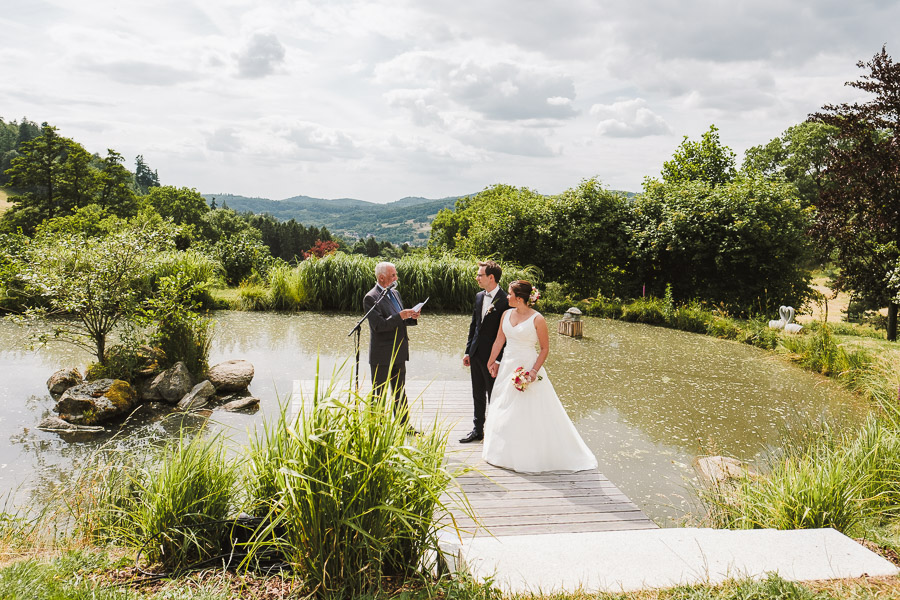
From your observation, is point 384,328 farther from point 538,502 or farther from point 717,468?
point 717,468

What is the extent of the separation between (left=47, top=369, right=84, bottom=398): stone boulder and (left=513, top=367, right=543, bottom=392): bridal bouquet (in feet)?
19.2

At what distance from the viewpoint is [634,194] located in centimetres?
1752

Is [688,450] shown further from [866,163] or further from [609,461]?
[866,163]

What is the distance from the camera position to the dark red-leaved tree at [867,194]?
10344 millimetres

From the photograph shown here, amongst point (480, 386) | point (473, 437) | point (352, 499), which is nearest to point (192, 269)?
point (480, 386)

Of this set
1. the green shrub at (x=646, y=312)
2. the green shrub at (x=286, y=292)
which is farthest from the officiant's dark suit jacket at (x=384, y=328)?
the green shrub at (x=646, y=312)

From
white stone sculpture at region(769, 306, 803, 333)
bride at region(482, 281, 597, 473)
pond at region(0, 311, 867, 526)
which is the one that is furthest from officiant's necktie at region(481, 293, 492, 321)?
white stone sculpture at region(769, 306, 803, 333)

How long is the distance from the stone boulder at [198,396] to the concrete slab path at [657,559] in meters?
4.94

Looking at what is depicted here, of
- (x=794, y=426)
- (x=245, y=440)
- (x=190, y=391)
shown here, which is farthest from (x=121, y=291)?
(x=794, y=426)

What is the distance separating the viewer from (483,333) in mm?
5598

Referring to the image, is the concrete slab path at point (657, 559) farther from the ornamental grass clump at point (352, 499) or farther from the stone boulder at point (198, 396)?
the stone boulder at point (198, 396)

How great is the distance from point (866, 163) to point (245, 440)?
39.0ft

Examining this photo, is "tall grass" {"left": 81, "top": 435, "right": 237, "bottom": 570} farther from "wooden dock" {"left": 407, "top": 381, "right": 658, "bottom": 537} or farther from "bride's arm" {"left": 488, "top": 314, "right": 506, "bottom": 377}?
"bride's arm" {"left": 488, "top": 314, "right": 506, "bottom": 377}

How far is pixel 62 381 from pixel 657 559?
742cm
